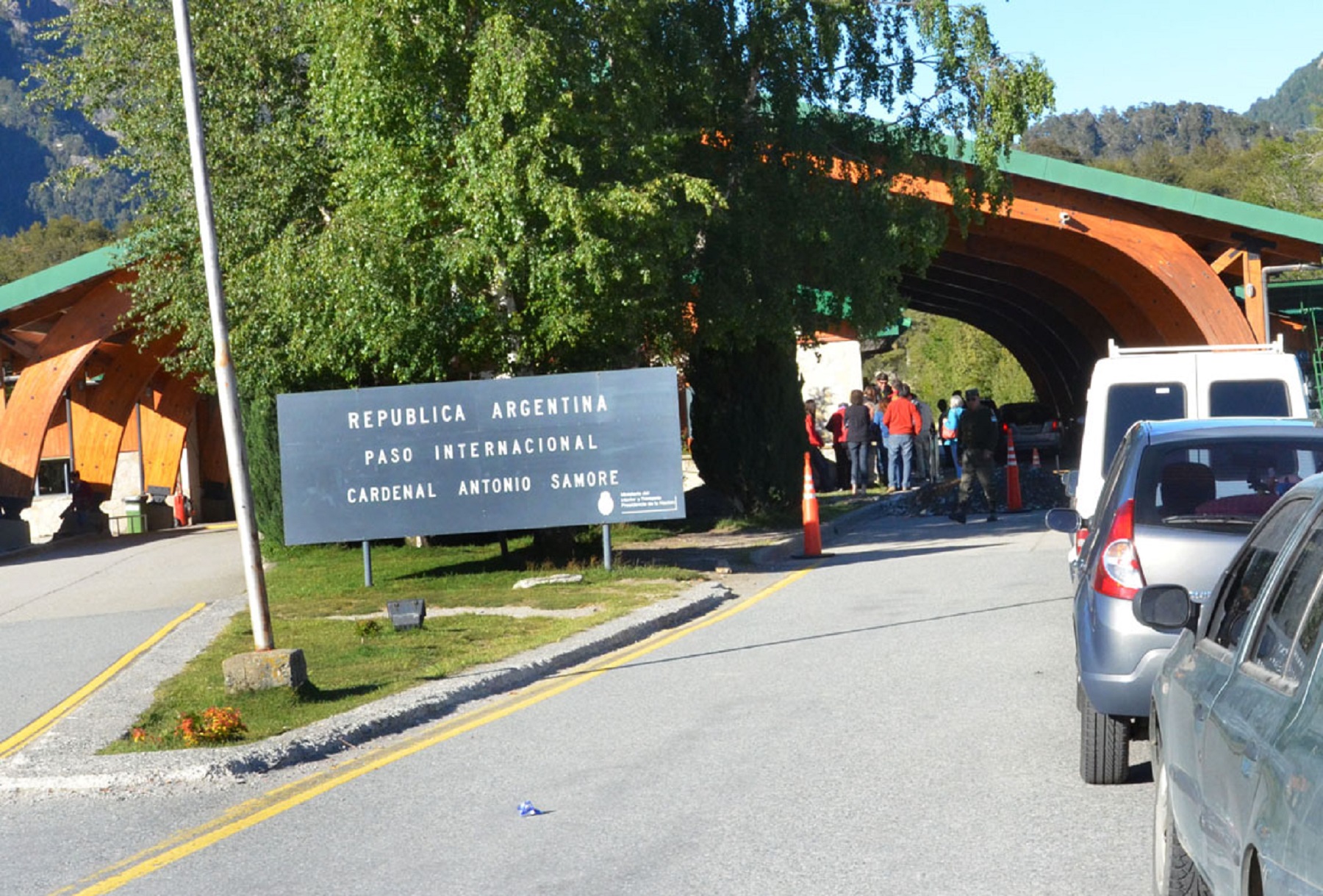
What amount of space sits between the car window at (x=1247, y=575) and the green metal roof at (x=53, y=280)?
26.4 meters

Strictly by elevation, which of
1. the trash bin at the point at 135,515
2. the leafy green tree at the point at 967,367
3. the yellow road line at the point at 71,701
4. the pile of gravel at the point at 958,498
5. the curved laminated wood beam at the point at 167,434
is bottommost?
the yellow road line at the point at 71,701

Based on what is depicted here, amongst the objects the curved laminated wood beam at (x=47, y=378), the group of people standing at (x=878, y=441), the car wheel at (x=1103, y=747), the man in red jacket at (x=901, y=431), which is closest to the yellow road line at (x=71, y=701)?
the car wheel at (x=1103, y=747)

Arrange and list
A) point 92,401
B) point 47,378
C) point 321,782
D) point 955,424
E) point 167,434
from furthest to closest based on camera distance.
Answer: point 167,434 → point 92,401 → point 955,424 → point 47,378 → point 321,782

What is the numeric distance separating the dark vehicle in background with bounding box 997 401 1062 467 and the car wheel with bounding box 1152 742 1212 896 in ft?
122

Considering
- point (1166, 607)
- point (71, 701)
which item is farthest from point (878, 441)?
point (1166, 607)

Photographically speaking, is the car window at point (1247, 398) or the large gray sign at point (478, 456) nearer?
the car window at point (1247, 398)

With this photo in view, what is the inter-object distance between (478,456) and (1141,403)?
8.43 m

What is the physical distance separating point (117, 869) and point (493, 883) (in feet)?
5.92

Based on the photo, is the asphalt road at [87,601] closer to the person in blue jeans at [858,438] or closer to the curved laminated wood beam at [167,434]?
the curved laminated wood beam at [167,434]

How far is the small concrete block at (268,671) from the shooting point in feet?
34.7

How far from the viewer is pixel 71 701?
452 inches

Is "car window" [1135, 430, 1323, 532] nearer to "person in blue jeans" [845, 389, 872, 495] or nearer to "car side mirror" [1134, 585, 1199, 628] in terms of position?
"car side mirror" [1134, 585, 1199, 628]

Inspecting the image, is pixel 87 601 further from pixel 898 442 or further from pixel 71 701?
pixel 898 442

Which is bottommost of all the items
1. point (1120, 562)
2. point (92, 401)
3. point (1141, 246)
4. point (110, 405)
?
point (1120, 562)
